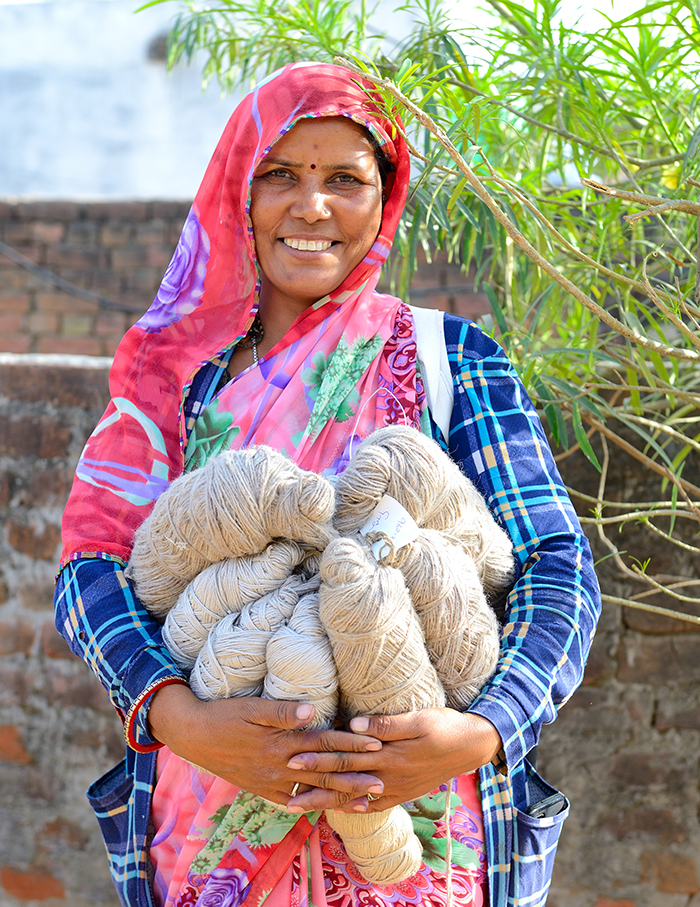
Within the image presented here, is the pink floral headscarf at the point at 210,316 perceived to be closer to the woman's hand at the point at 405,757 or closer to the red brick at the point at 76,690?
the woman's hand at the point at 405,757

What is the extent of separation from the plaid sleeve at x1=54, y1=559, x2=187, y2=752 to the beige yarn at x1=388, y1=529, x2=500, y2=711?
1.26ft

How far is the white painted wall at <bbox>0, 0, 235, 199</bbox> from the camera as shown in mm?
10797

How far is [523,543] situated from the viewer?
1352 mm

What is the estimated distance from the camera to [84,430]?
243cm

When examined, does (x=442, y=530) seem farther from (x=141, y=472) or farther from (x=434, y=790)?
(x=141, y=472)

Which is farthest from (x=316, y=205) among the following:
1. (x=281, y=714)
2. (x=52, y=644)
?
(x=52, y=644)

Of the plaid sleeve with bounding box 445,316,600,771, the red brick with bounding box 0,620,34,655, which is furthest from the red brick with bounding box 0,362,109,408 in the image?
the plaid sleeve with bounding box 445,316,600,771

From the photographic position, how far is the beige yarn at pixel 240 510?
1.12 metres

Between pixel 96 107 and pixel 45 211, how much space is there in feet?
19.7

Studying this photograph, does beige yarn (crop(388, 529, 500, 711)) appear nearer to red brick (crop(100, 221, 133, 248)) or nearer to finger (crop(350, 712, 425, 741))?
finger (crop(350, 712, 425, 741))

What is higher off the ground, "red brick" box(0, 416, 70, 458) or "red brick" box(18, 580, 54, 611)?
"red brick" box(0, 416, 70, 458)

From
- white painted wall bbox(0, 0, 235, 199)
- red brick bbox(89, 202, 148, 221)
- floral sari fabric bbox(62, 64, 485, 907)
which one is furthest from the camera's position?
white painted wall bbox(0, 0, 235, 199)

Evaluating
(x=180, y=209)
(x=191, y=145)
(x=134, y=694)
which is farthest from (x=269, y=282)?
(x=191, y=145)

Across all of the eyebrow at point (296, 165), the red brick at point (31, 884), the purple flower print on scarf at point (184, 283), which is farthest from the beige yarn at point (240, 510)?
the red brick at point (31, 884)
